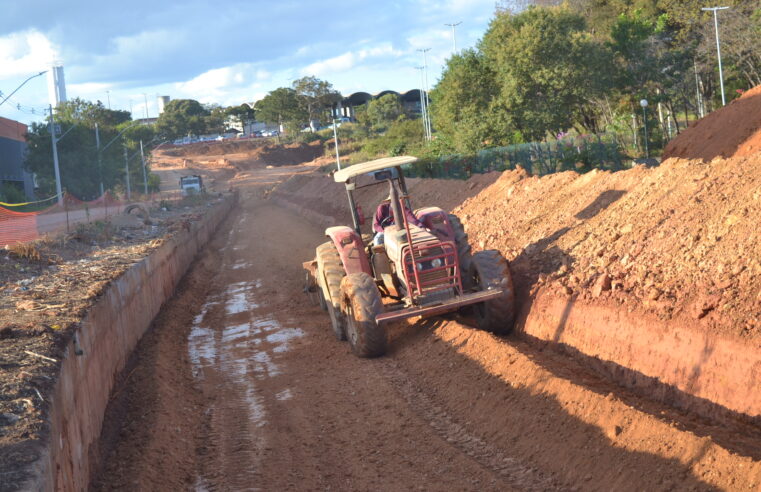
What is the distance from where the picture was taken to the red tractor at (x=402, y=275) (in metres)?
10.5

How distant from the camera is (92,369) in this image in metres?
9.13

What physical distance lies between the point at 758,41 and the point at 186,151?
93.4 metres

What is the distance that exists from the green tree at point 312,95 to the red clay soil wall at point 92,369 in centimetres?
10837

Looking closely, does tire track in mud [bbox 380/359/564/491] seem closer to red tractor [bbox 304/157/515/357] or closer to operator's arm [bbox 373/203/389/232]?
red tractor [bbox 304/157/515/357]

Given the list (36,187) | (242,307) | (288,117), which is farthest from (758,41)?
(288,117)

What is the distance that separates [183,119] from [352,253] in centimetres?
12961

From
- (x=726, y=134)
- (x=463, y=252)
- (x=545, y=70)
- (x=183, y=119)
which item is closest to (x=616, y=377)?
(x=463, y=252)

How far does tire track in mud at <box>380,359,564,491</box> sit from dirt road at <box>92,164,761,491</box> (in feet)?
0.06

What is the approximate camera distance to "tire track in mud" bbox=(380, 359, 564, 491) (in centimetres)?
670

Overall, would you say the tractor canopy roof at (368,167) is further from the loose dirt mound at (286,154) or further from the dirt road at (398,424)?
the loose dirt mound at (286,154)

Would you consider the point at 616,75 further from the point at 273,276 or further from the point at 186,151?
the point at 186,151

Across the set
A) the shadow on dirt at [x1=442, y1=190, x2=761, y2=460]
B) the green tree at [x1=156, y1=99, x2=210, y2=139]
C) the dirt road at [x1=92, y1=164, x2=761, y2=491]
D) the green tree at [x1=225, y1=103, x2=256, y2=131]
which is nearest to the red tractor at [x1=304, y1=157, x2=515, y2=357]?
the dirt road at [x1=92, y1=164, x2=761, y2=491]

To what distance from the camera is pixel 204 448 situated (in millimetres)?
8172

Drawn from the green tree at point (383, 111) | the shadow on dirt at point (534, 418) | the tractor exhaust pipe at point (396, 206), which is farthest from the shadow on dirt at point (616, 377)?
the green tree at point (383, 111)
